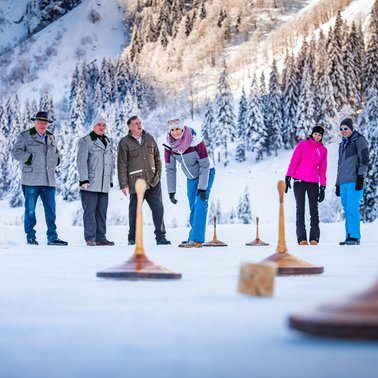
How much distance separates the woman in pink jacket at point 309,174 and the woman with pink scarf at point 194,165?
1.74 meters

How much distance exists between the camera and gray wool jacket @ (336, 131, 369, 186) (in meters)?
10.1

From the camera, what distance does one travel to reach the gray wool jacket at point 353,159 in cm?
1011

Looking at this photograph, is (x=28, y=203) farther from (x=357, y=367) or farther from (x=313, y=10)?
(x=313, y=10)

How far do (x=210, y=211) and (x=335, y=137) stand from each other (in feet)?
63.0

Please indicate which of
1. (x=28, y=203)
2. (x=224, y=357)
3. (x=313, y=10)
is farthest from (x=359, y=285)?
(x=313, y=10)

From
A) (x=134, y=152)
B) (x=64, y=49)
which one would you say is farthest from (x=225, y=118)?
(x=64, y=49)

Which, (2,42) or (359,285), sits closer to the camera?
(359,285)

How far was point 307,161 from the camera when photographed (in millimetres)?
10789

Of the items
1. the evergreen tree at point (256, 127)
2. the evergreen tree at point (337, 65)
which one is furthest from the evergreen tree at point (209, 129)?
the evergreen tree at point (337, 65)

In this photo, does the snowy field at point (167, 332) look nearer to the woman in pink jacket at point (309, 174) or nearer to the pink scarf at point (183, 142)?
the pink scarf at point (183, 142)

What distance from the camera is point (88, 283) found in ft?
12.0

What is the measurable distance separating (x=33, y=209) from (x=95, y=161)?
114cm

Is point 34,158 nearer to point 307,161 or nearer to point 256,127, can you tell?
point 307,161

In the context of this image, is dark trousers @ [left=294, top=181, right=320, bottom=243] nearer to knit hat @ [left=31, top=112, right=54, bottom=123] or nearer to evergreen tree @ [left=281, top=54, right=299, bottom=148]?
knit hat @ [left=31, top=112, right=54, bottom=123]
